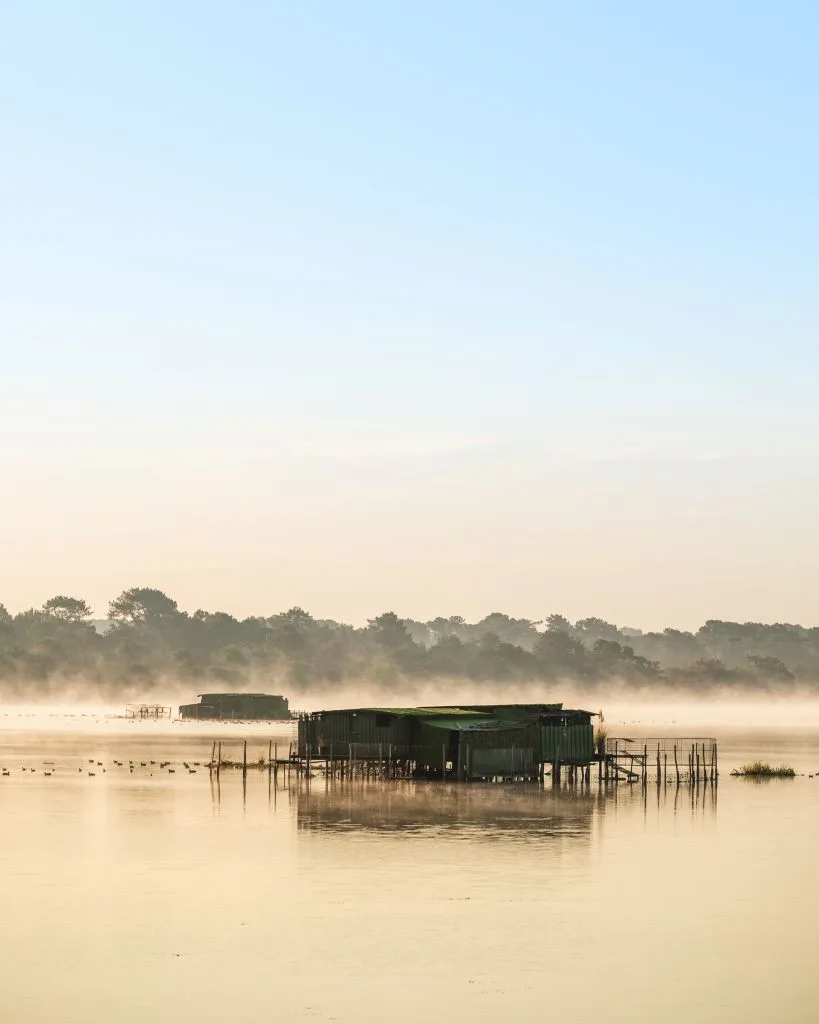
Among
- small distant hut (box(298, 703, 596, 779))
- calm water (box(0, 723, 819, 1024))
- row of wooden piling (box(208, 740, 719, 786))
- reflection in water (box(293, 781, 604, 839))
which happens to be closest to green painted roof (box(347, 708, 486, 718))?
small distant hut (box(298, 703, 596, 779))

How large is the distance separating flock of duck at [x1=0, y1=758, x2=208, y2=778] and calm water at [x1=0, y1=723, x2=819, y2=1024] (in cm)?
2406

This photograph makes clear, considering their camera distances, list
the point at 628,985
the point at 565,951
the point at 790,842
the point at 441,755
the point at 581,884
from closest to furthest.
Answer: the point at 628,985 < the point at 565,951 < the point at 581,884 < the point at 790,842 < the point at 441,755

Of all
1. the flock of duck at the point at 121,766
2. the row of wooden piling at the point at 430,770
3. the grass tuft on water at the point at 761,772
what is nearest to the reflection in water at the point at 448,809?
the row of wooden piling at the point at 430,770

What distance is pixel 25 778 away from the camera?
112000 mm

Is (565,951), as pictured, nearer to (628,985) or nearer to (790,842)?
(628,985)

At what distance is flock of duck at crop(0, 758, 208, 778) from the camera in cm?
11731

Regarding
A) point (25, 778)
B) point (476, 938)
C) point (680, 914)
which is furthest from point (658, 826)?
point (25, 778)

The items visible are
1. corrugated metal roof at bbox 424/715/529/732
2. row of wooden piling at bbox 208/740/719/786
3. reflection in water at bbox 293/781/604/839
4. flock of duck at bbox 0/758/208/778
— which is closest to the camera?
reflection in water at bbox 293/781/604/839

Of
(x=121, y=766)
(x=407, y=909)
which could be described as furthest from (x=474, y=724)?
(x=407, y=909)

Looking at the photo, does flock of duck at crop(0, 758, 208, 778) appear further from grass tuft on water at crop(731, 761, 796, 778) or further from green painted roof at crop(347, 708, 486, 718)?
grass tuft on water at crop(731, 761, 796, 778)

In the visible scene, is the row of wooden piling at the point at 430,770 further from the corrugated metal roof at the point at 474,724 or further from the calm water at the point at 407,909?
the calm water at the point at 407,909

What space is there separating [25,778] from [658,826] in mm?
52555

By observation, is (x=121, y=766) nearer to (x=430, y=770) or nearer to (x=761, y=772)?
(x=430, y=770)

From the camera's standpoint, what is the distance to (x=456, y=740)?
328 feet
